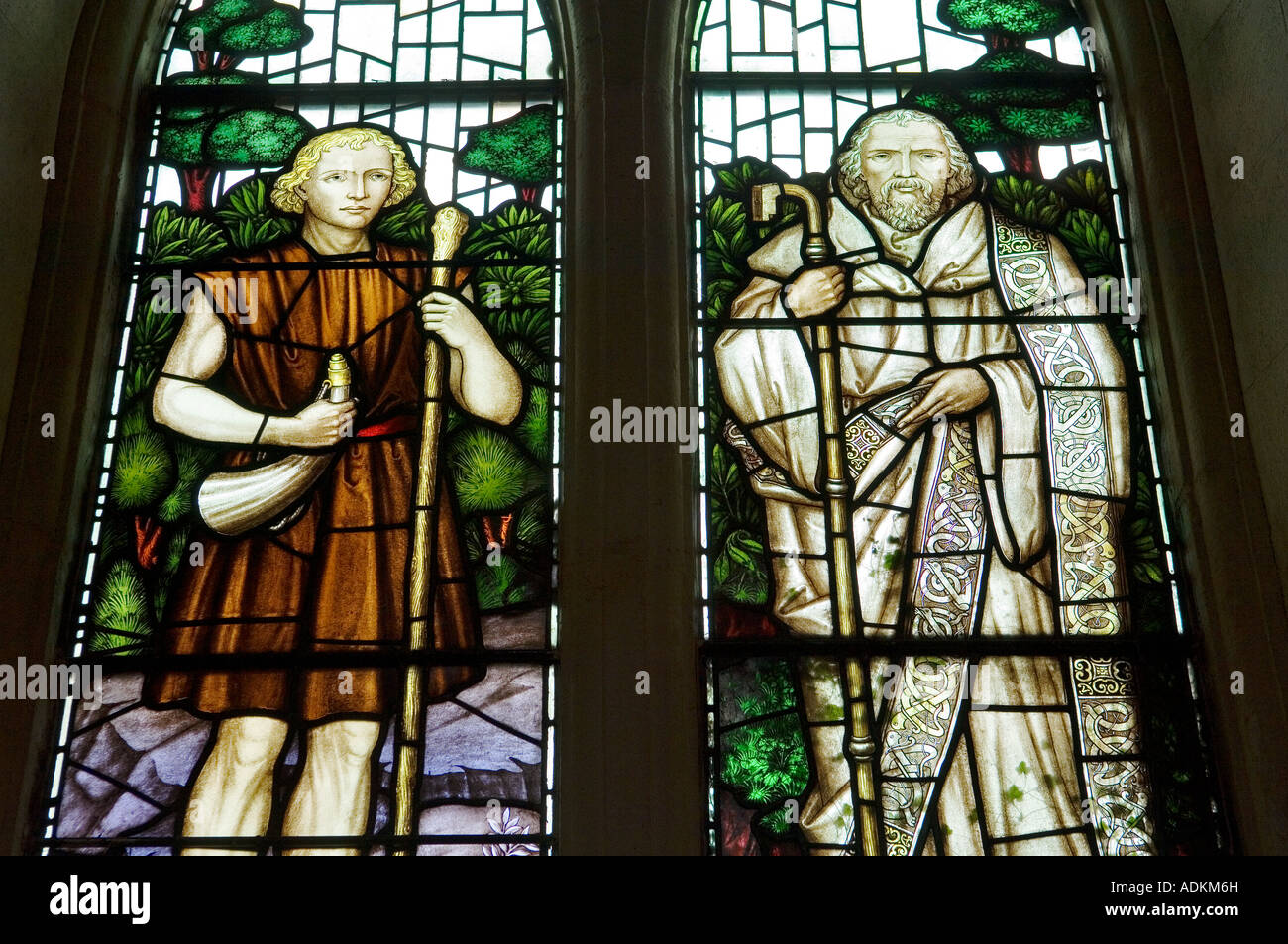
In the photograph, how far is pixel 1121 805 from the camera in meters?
4.90

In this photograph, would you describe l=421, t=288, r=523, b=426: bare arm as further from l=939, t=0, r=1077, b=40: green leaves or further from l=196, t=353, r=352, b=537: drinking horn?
l=939, t=0, r=1077, b=40: green leaves

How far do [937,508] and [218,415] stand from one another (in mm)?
2288

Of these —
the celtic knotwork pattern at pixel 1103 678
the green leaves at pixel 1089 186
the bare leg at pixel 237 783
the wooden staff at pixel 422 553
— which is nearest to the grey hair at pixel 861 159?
the green leaves at pixel 1089 186

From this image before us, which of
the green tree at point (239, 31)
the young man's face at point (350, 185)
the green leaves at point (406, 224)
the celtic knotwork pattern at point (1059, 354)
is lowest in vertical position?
the celtic knotwork pattern at point (1059, 354)

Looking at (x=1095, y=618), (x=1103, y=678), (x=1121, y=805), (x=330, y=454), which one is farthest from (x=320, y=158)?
(x=1121, y=805)

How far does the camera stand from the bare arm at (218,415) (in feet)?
18.0

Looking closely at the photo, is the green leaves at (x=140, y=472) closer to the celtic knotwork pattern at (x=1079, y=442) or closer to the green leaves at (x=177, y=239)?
the green leaves at (x=177, y=239)

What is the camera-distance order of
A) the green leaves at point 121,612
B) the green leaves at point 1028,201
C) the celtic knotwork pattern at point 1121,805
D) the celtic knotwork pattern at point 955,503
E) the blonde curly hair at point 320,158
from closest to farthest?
the celtic knotwork pattern at point 1121,805 < the green leaves at point 121,612 < the celtic knotwork pattern at point 955,503 < the green leaves at point 1028,201 < the blonde curly hair at point 320,158

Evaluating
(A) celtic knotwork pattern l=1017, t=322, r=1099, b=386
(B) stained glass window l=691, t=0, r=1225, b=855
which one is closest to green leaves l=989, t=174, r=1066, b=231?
(B) stained glass window l=691, t=0, r=1225, b=855

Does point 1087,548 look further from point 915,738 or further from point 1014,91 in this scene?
point 1014,91

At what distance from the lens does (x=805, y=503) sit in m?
5.36
